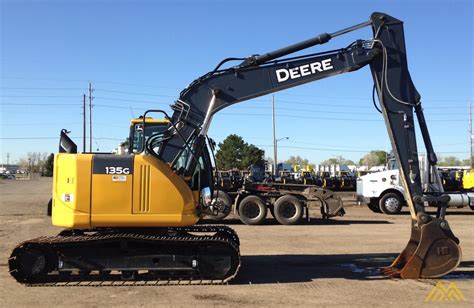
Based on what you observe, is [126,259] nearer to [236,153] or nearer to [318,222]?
[318,222]

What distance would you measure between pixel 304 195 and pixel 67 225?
1119cm

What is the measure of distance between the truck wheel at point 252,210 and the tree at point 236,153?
5923cm

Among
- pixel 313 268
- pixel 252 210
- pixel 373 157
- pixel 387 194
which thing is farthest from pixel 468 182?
pixel 373 157

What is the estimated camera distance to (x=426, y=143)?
369 inches

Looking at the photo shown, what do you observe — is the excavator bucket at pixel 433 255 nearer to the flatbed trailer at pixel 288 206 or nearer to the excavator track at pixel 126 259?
the excavator track at pixel 126 259

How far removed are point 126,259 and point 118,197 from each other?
106cm

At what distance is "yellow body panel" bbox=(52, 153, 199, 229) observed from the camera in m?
7.88

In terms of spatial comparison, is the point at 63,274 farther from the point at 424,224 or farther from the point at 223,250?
A: the point at 424,224

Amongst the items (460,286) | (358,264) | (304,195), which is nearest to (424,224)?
(460,286)

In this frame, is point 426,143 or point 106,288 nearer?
point 106,288

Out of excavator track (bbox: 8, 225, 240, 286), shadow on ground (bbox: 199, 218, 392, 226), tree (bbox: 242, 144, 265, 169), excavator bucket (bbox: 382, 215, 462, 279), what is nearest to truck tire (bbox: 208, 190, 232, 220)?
excavator track (bbox: 8, 225, 240, 286)

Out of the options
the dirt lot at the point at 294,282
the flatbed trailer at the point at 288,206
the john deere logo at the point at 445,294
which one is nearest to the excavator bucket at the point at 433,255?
the dirt lot at the point at 294,282

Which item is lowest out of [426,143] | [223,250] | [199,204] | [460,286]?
[460,286]

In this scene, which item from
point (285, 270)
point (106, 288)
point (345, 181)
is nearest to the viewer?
point (106, 288)
